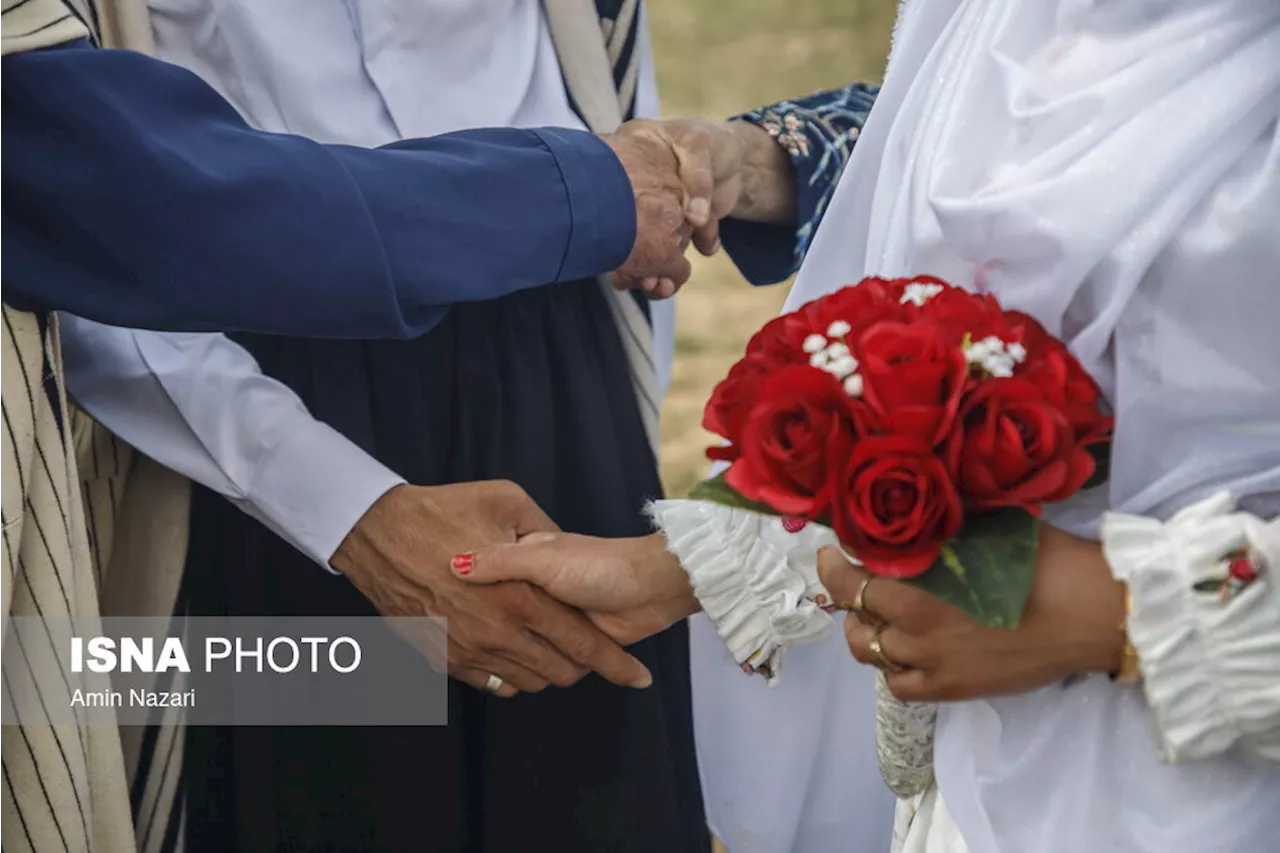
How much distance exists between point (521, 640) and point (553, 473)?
8.3 inches

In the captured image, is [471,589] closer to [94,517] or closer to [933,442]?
[94,517]

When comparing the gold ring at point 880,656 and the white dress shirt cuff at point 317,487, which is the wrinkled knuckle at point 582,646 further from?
the gold ring at point 880,656

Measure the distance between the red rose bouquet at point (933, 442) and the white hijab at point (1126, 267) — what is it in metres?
0.05

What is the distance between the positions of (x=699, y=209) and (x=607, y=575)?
15.9 inches

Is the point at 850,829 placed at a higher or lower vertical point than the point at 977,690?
lower

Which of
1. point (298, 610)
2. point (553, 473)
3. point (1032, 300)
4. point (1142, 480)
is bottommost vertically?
point (298, 610)

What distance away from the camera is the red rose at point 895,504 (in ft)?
2.74

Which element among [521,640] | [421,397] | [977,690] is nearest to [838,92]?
[421,397]

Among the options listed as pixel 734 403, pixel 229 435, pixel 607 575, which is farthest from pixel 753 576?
pixel 229 435

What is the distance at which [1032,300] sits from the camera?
36.5 inches

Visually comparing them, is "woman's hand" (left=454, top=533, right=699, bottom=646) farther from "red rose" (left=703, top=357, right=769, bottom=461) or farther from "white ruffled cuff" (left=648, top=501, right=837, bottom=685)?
"red rose" (left=703, top=357, right=769, bottom=461)

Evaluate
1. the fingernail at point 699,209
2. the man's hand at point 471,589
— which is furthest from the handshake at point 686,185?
the man's hand at point 471,589

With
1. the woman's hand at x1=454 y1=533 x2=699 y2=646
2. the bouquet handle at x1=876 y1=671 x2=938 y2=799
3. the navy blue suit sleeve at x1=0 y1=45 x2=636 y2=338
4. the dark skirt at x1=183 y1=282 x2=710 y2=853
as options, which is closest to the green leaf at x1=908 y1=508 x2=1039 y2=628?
the bouquet handle at x1=876 y1=671 x2=938 y2=799

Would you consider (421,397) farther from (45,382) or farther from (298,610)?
(45,382)
